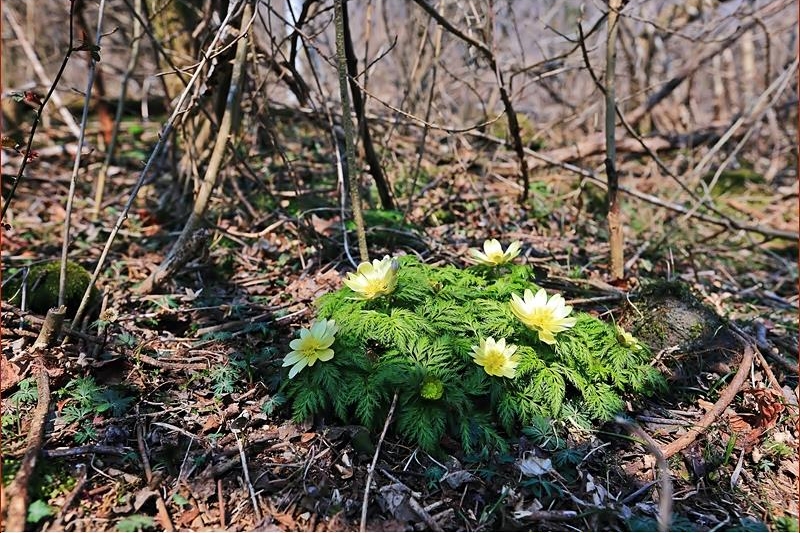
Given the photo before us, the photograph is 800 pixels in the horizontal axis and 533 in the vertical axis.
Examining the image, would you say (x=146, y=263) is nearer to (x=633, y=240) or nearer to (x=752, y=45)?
(x=633, y=240)

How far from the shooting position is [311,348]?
2143mm

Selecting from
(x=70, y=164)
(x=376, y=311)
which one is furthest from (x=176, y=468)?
(x=70, y=164)

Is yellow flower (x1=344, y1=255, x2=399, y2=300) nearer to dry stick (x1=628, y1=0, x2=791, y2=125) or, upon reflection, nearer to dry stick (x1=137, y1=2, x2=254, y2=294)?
dry stick (x1=137, y1=2, x2=254, y2=294)

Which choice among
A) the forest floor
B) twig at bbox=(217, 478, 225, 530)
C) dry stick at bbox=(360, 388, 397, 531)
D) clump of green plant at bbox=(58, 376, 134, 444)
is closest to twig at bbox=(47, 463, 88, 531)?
the forest floor

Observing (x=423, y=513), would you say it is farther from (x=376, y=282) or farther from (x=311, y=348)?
(x=376, y=282)

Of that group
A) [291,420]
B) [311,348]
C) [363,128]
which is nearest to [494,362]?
[311,348]

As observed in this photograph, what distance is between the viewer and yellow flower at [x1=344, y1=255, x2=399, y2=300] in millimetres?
2303

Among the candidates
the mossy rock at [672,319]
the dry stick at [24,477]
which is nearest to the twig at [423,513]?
the dry stick at [24,477]

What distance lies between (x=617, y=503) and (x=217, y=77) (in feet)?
10.3

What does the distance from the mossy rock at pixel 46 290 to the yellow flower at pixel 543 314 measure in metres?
2.00

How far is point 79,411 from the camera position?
2160 millimetres

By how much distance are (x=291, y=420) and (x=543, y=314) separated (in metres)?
1.05

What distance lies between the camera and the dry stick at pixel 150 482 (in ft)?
5.92

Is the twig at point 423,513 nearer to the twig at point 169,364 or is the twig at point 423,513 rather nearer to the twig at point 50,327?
the twig at point 169,364
